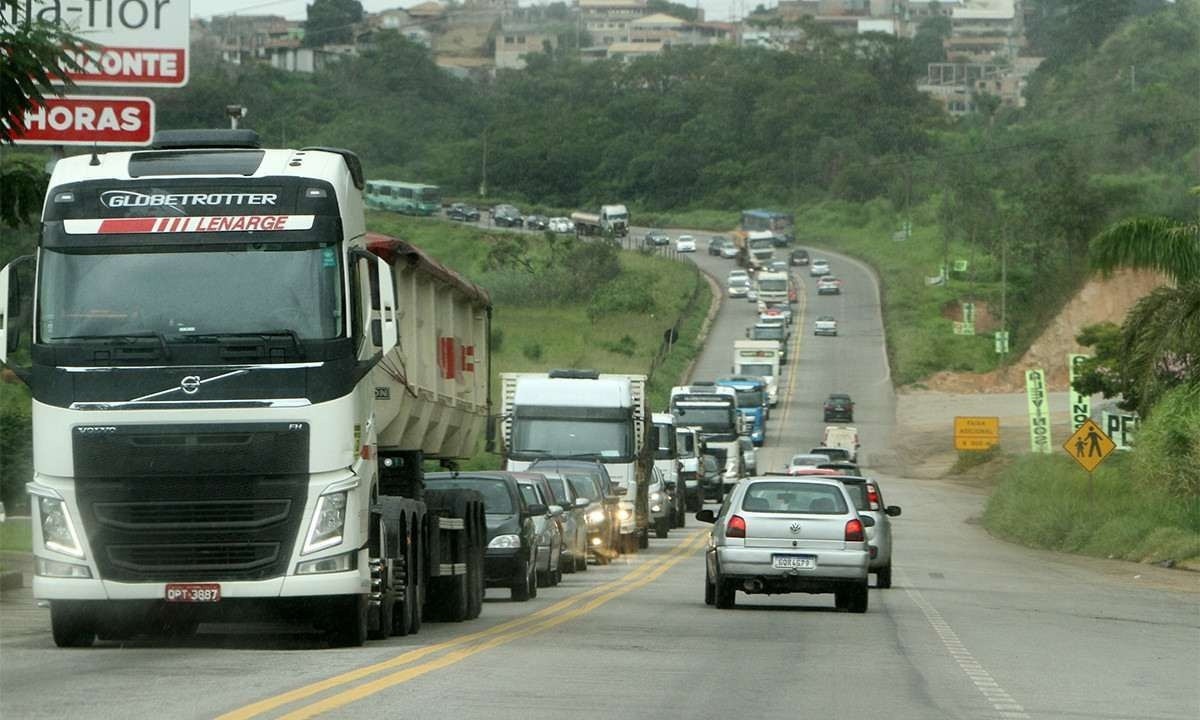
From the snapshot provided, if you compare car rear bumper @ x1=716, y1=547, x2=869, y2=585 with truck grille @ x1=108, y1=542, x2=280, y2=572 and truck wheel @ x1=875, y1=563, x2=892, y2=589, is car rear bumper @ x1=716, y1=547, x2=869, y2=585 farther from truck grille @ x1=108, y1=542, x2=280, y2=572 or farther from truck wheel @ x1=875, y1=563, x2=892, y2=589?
truck grille @ x1=108, y1=542, x2=280, y2=572

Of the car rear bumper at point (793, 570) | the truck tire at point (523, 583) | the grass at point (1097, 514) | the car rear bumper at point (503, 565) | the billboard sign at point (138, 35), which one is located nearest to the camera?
the billboard sign at point (138, 35)

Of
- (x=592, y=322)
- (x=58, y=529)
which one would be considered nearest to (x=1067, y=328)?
(x=592, y=322)

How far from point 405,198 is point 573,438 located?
10046 centimetres

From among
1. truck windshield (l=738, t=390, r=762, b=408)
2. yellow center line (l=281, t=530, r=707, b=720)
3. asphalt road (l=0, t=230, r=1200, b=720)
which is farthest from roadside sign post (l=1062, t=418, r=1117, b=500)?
truck windshield (l=738, t=390, r=762, b=408)

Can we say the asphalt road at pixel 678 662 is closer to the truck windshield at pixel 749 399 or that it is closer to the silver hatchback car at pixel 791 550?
the silver hatchback car at pixel 791 550

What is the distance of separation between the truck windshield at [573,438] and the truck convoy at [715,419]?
23.3 metres

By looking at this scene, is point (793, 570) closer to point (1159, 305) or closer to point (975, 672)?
point (975, 672)

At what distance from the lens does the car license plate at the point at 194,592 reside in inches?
553

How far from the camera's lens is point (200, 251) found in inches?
558

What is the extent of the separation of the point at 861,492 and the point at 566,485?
449 centimetres

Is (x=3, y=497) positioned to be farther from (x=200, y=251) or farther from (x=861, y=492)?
(x=200, y=251)

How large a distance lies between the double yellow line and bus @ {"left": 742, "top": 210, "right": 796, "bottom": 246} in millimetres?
118018

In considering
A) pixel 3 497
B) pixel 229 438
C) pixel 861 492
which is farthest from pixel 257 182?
pixel 3 497

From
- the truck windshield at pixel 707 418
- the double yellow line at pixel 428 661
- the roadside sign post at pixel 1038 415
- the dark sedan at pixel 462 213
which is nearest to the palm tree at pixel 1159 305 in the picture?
the double yellow line at pixel 428 661
